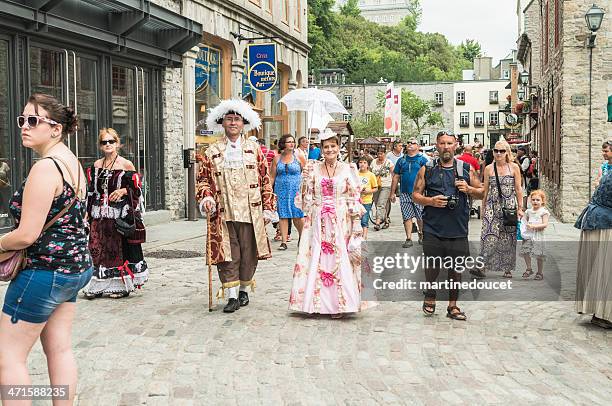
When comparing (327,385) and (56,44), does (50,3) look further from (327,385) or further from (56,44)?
(327,385)

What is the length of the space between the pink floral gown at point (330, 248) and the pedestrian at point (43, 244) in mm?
3754

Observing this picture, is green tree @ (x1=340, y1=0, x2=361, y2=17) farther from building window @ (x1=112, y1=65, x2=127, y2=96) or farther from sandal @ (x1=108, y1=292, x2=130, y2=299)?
sandal @ (x1=108, y1=292, x2=130, y2=299)

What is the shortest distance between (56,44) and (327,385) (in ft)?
31.8

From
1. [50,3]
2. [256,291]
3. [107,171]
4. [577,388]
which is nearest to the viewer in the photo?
[577,388]

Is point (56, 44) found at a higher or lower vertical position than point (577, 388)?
higher

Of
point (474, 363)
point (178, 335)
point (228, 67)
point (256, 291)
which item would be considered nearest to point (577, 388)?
point (474, 363)

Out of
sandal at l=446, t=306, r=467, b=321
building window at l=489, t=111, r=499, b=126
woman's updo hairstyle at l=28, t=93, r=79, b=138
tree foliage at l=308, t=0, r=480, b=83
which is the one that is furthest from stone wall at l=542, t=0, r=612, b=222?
building window at l=489, t=111, r=499, b=126

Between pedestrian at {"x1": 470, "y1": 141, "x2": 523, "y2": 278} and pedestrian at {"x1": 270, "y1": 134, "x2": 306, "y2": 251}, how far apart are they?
143 inches

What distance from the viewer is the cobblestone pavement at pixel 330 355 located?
5.12 m

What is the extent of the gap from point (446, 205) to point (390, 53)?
347 ft

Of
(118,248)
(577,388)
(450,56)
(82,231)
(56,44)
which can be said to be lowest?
(577,388)

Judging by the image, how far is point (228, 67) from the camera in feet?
70.1

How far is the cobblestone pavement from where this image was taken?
5117 millimetres

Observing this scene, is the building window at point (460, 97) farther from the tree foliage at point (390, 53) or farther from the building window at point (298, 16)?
the building window at point (298, 16)
